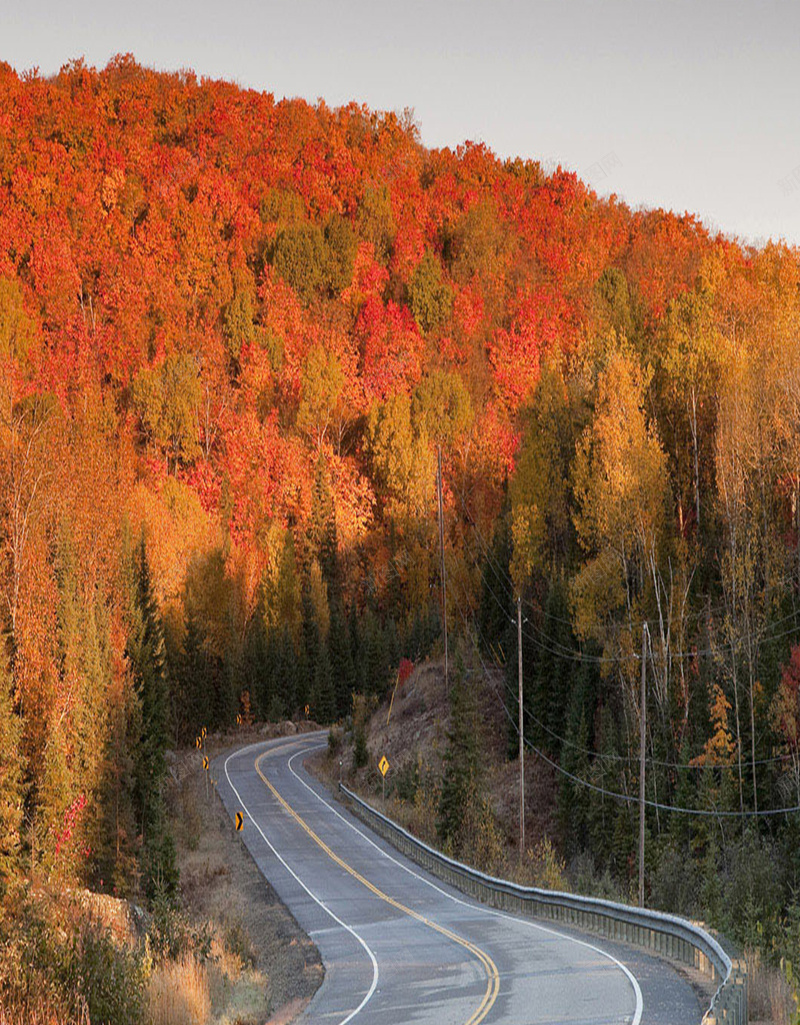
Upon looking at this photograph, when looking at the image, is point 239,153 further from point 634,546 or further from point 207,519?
point 634,546

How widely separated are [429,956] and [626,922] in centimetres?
376

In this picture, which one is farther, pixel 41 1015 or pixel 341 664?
pixel 341 664

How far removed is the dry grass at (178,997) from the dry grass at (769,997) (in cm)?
683

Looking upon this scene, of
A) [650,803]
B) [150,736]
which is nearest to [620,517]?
[650,803]

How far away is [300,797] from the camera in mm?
49250

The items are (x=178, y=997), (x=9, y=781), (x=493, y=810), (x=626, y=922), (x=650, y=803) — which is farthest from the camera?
(x=493, y=810)

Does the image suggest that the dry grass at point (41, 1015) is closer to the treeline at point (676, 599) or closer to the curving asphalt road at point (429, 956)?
the curving asphalt road at point (429, 956)

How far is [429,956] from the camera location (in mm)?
20469

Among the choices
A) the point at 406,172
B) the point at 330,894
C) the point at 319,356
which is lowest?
the point at 330,894

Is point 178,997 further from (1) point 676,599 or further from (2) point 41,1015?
(1) point 676,599

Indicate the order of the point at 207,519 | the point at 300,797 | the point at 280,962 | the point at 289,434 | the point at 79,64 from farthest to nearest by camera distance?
the point at 79,64
the point at 289,434
the point at 207,519
the point at 300,797
the point at 280,962

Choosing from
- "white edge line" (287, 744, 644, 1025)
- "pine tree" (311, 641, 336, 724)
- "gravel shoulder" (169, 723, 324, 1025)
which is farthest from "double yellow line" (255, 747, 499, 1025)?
"pine tree" (311, 641, 336, 724)

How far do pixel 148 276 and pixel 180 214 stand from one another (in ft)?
25.7

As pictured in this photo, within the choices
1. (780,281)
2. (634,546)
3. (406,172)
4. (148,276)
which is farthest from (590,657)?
(406,172)
